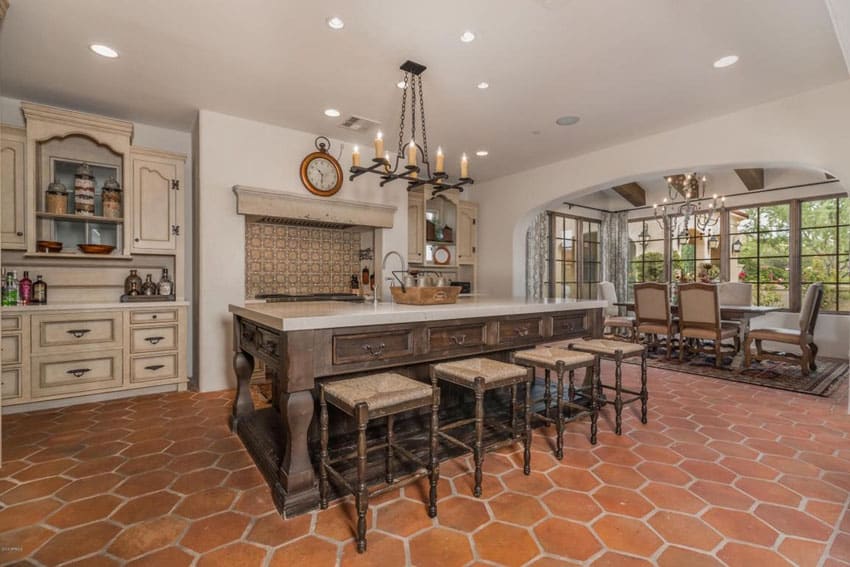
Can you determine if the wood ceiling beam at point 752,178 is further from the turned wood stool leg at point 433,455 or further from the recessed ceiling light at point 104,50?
the recessed ceiling light at point 104,50

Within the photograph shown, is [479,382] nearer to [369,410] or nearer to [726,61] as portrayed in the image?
[369,410]

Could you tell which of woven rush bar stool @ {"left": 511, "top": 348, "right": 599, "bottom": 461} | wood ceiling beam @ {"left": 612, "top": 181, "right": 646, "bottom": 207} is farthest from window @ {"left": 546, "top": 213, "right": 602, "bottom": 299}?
woven rush bar stool @ {"left": 511, "top": 348, "right": 599, "bottom": 461}

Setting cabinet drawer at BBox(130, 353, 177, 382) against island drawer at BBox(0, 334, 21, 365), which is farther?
cabinet drawer at BBox(130, 353, 177, 382)

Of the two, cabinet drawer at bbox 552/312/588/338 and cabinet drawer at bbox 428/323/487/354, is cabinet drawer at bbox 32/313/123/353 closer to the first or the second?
cabinet drawer at bbox 428/323/487/354

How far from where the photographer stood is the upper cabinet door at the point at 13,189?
3201 millimetres

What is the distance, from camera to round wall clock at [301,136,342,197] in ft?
14.1

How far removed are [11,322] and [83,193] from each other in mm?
1207

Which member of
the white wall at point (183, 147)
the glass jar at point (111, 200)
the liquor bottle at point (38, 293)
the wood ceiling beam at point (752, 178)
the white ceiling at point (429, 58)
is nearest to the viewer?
the white ceiling at point (429, 58)

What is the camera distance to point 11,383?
120 inches

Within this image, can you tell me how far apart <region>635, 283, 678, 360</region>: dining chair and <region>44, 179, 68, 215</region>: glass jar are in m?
6.34

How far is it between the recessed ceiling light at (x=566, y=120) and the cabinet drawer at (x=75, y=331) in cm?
447

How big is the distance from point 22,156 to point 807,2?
563 cm


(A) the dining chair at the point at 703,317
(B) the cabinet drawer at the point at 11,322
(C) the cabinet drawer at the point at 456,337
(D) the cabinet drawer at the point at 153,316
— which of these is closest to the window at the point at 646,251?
(A) the dining chair at the point at 703,317

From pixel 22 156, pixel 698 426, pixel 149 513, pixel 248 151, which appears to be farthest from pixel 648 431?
pixel 22 156
